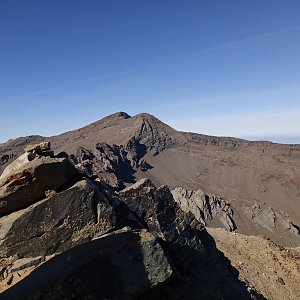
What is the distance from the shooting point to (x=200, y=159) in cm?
16388

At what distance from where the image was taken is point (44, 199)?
1446 cm

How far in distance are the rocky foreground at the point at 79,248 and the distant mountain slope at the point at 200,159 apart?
292 feet

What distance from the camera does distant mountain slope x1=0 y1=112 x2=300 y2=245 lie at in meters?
128

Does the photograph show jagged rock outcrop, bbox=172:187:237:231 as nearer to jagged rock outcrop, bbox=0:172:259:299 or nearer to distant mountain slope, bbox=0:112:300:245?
distant mountain slope, bbox=0:112:300:245

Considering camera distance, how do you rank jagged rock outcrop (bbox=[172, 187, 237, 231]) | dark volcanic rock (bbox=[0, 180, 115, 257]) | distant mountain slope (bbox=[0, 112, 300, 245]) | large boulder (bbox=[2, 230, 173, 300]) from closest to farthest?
large boulder (bbox=[2, 230, 173, 300]) < dark volcanic rock (bbox=[0, 180, 115, 257]) < jagged rock outcrop (bbox=[172, 187, 237, 231]) < distant mountain slope (bbox=[0, 112, 300, 245])

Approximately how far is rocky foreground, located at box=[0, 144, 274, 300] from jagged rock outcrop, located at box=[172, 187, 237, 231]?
257 ft

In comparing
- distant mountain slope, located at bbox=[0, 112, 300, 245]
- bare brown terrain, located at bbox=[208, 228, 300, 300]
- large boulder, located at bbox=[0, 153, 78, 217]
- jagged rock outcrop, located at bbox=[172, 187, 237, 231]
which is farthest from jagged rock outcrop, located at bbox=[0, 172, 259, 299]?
distant mountain slope, located at bbox=[0, 112, 300, 245]

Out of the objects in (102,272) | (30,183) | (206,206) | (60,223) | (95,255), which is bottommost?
(206,206)

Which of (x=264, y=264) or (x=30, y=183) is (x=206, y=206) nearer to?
(x=264, y=264)

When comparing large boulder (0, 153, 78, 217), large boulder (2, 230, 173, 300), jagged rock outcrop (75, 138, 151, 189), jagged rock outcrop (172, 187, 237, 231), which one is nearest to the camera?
large boulder (2, 230, 173, 300)

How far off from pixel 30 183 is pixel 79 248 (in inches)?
143

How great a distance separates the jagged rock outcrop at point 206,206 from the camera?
314 ft

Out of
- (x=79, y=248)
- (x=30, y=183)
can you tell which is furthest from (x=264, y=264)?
(x=79, y=248)

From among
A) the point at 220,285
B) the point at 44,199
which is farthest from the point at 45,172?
the point at 220,285
